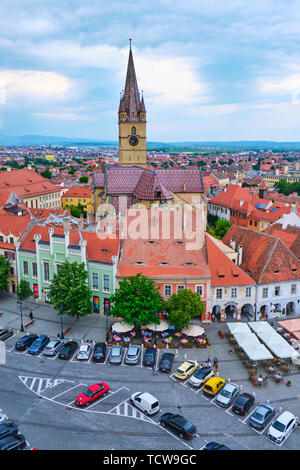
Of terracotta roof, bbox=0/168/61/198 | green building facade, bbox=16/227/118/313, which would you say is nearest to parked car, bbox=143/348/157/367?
green building facade, bbox=16/227/118/313

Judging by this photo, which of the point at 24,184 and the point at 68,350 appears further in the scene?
the point at 24,184

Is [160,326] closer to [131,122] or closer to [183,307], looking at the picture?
[183,307]

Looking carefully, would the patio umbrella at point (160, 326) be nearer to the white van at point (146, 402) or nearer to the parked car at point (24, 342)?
the white van at point (146, 402)

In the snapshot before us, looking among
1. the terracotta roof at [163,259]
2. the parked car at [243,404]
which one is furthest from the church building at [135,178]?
the parked car at [243,404]

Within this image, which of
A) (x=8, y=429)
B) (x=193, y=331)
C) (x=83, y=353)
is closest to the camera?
(x=8, y=429)

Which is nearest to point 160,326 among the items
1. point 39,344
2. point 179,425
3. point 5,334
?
point 39,344

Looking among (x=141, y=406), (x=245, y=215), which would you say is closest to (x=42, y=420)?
(x=141, y=406)
